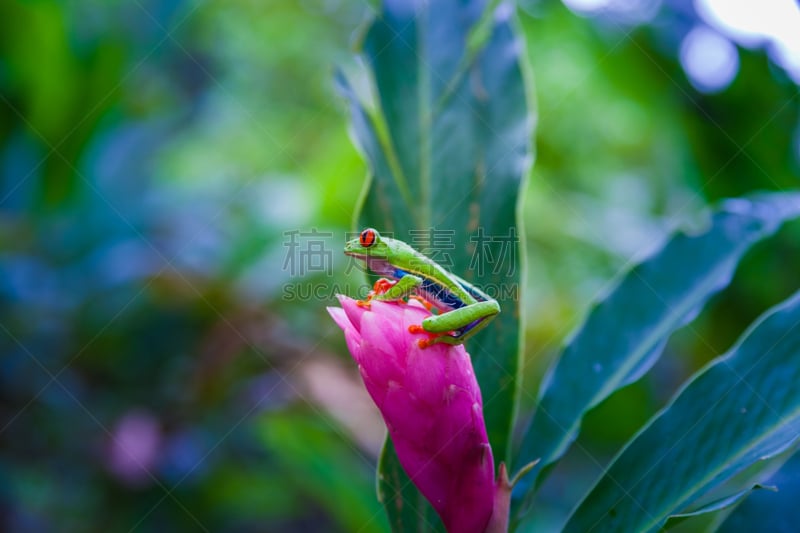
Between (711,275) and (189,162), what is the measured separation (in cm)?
362

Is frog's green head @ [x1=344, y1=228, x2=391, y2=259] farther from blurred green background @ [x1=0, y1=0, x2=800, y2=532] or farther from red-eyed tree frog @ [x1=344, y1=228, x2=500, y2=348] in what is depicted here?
blurred green background @ [x1=0, y1=0, x2=800, y2=532]

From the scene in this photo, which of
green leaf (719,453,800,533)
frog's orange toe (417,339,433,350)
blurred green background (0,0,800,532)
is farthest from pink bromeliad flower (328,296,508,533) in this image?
blurred green background (0,0,800,532)

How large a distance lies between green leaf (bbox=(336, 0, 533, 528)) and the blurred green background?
1.01 meters

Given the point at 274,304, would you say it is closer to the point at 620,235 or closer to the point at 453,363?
the point at 620,235

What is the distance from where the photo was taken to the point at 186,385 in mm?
2982

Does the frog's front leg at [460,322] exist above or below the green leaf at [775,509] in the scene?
above

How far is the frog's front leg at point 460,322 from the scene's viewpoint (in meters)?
1.08

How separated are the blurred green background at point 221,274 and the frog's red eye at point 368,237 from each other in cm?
115

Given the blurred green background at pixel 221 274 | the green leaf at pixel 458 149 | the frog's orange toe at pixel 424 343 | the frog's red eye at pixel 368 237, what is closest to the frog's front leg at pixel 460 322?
the frog's orange toe at pixel 424 343

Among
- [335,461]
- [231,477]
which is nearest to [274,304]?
[231,477]

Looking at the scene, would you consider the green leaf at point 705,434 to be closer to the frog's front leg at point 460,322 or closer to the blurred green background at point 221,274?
the frog's front leg at point 460,322

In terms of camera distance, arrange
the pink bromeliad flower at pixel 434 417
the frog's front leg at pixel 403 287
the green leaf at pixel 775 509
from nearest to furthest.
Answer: the pink bromeliad flower at pixel 434 417 → the green leaf at pixel 775 509 → the frog's front leg at pixel 403 287

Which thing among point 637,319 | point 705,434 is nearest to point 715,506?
point 705,434

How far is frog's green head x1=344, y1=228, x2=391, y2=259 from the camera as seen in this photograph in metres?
1.25
